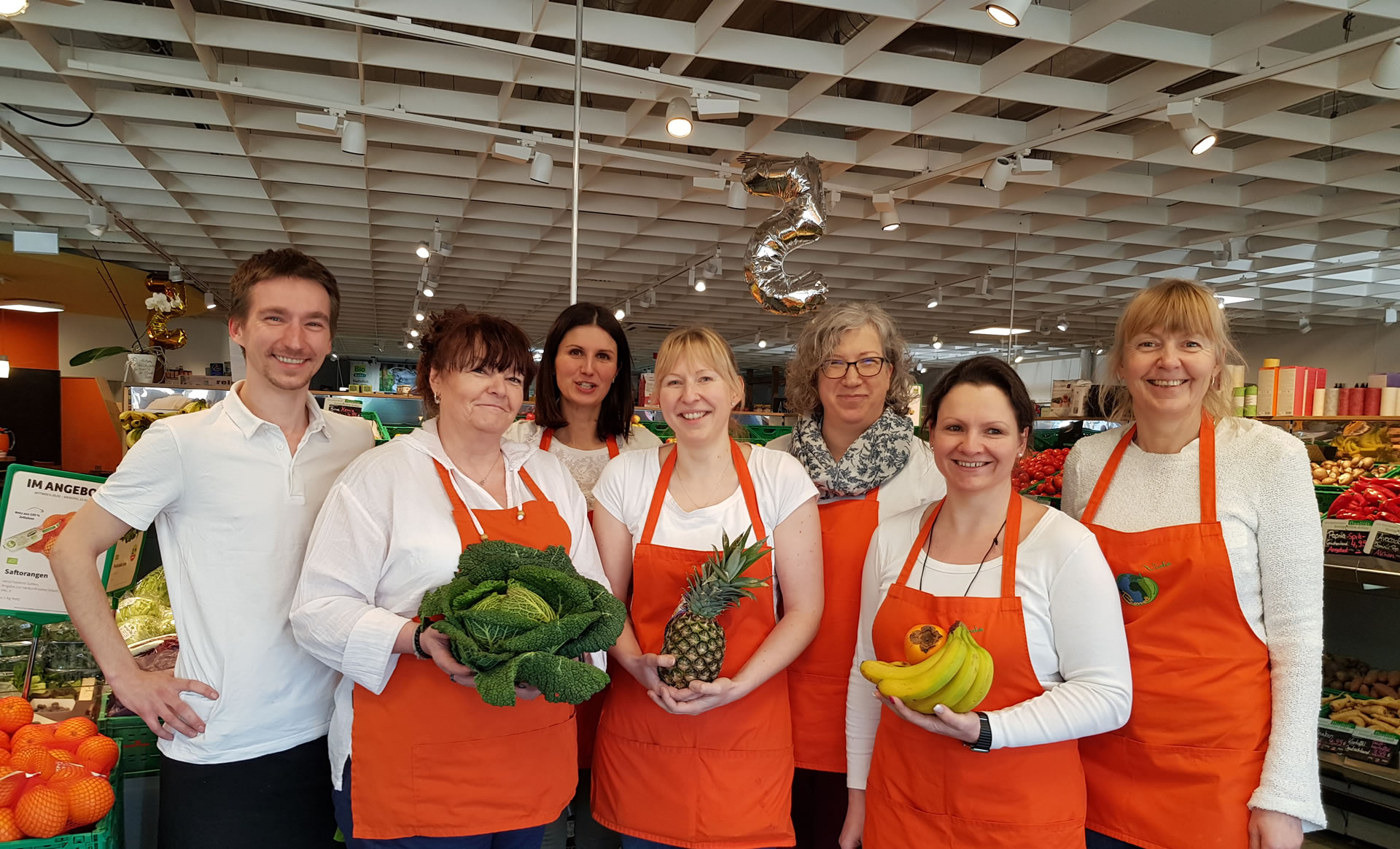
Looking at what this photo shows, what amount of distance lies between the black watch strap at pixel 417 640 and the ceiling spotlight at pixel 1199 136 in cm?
588

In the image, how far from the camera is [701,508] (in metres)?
2.01

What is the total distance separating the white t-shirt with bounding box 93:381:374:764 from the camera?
181 cm

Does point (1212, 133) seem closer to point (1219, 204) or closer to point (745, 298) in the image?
point (1219, 204)

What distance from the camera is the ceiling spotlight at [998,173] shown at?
6.62m

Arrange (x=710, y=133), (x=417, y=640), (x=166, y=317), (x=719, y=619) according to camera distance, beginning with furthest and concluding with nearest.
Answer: (x=166, y=317)
(x=710, y=133)
(x=719, y=619)
(x=417, y=640)

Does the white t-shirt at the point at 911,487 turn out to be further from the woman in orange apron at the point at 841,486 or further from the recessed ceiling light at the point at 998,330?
the recessed ceiling light at the point at 998,330

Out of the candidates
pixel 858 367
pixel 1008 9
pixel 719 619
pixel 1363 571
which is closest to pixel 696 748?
pixel 719 619

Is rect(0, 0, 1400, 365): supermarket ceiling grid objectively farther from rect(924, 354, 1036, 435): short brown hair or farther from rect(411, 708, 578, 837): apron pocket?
rect(411, 708, 578, 837): apron pocket

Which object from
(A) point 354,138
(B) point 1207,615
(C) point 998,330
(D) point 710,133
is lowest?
(B) point 1207,615

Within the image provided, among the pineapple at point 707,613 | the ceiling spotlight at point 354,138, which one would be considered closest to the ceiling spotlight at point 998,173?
the ceiling spotlight at point 354,138

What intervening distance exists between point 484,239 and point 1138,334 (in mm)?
10106

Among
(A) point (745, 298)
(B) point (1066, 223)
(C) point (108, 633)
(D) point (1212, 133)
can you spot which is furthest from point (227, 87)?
(A) point (745, 298)

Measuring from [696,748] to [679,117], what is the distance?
4358 millimetres

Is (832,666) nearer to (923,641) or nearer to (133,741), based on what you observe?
(923,641)
